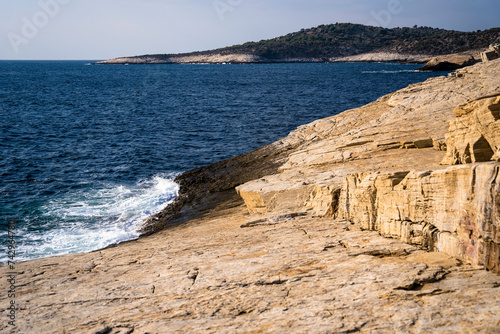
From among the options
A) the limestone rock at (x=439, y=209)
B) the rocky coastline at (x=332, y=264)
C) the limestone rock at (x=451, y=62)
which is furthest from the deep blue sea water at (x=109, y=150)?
the limestone rock at (x=451, y=62)

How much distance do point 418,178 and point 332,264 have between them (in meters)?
3.36

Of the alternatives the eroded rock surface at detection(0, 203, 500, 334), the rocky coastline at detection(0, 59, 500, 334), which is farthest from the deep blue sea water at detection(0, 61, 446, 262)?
the eroded rock surface at detection(0, 203, 500, 334)

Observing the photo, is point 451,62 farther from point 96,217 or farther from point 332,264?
point 332,264

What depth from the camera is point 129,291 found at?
9.92 m

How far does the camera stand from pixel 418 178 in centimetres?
1016

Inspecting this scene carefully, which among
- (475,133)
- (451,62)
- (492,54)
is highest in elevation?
(451,62)

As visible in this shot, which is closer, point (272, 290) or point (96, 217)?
point (272, 290)

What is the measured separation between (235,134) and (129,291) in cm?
3244

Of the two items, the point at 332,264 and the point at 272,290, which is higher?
the point at 332,264

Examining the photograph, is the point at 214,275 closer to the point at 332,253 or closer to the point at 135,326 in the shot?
the point at 135,326

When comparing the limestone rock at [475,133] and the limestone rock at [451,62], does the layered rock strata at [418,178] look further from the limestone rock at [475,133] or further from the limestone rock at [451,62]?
the limestone rock at [451,62]

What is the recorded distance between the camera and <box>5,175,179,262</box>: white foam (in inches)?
774

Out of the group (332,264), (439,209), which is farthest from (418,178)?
(332,264)

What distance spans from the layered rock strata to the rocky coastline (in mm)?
44
